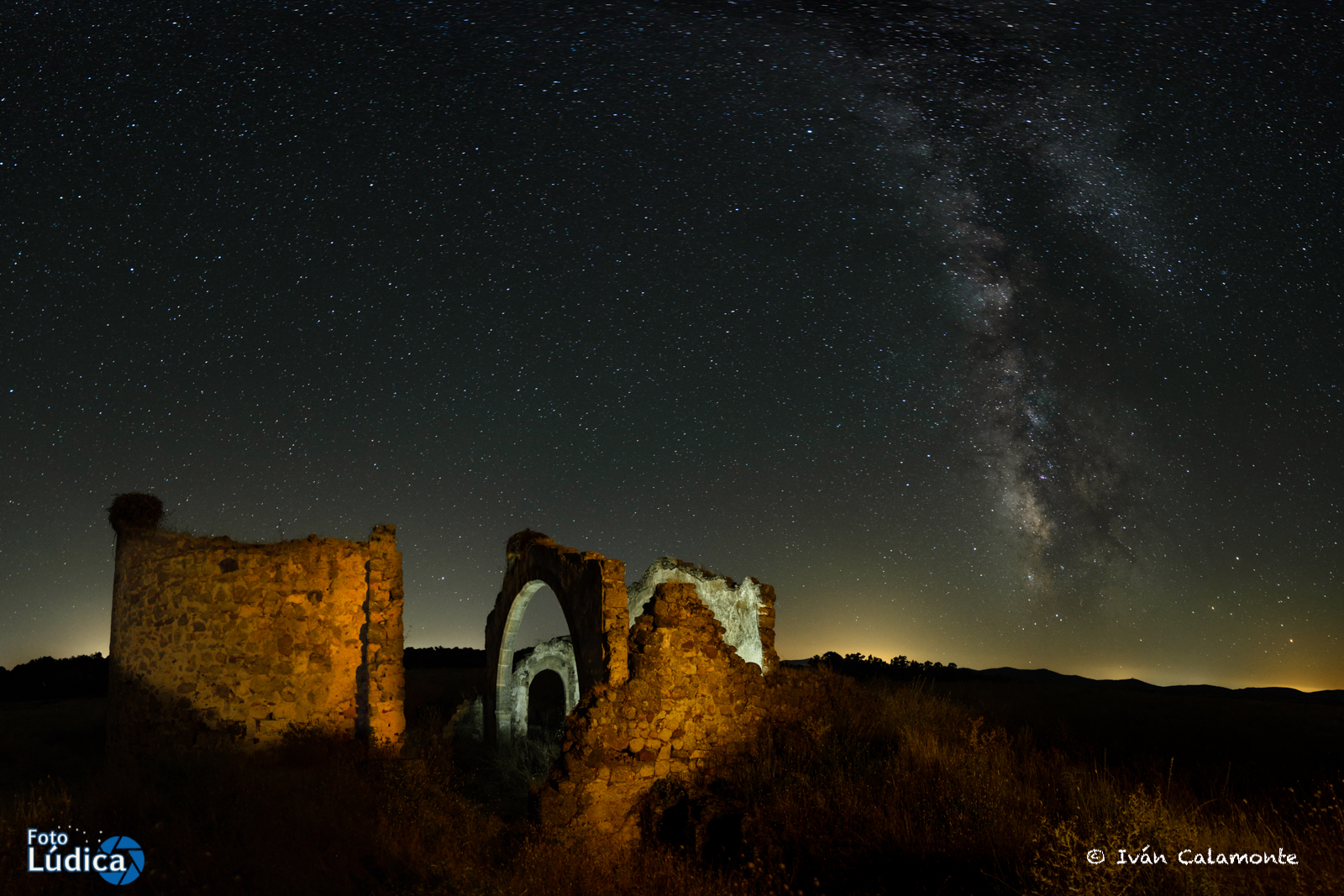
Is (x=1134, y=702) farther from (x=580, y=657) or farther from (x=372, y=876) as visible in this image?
(x=372, y=876)

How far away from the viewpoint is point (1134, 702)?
24625mm

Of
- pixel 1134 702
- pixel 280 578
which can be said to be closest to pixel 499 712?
pixel 280 578

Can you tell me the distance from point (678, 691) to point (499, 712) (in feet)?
22.4

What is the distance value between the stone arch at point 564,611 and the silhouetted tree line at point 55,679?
18210mm

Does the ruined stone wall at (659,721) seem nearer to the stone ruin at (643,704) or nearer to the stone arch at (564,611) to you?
the stone ruin at (643,704)

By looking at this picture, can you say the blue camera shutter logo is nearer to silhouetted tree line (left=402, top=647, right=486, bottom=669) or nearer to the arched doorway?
the arched doorway

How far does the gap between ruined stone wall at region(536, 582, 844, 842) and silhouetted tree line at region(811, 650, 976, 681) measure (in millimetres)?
22359

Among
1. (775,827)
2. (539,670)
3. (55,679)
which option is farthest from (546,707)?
(55,679)

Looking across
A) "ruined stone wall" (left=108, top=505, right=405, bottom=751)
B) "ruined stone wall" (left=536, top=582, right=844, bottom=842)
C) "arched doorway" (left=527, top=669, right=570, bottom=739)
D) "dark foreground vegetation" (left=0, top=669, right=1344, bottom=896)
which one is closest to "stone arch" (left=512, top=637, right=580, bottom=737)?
"arched doorway" (left=527, top=669, right=570, bottom=739)

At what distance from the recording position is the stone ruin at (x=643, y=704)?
29.7 feet

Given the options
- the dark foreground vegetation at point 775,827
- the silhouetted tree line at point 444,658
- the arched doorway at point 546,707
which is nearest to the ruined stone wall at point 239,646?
the dark foreground vegetation at point 775,827

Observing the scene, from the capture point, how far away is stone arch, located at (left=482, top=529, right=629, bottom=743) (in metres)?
10.2

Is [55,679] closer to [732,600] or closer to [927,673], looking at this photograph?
[732,600]

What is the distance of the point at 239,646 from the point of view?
10.1m
